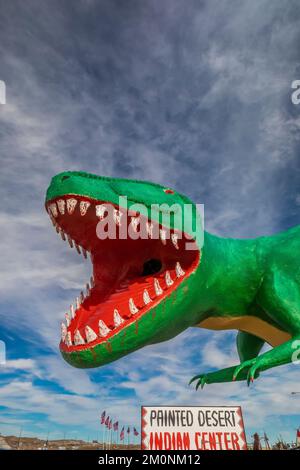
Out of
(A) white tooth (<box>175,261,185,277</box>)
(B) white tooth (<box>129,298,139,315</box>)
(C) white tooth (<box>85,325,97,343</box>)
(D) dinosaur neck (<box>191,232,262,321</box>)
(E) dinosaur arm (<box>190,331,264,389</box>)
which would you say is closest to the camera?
(C) white tooth (<box>85,325,97,343</box>)

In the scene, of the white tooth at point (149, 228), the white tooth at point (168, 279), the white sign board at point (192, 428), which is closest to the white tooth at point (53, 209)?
the white tooth at point (149, 228)

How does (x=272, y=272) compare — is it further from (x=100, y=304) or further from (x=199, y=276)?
(x=100, y=304)

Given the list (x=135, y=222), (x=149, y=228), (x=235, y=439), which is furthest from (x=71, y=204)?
(x=235, y=439)

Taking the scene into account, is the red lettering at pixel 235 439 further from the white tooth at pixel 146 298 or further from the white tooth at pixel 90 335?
the white tooth at pixel 90 335

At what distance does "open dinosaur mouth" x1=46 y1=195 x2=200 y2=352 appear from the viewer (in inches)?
148

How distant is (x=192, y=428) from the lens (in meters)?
14.6

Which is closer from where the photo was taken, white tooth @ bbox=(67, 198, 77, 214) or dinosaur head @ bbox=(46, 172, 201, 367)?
dinosaur head @ bbox=(46, 172, 201, 367)

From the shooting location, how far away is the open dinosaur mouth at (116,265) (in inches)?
148

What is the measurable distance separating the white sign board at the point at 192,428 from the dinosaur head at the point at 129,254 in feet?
37.8

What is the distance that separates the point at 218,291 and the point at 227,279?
193 mm

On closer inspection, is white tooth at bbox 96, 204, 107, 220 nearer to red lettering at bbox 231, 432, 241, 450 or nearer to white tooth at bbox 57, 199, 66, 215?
white tooth at bbox 57, 199, 66, 215

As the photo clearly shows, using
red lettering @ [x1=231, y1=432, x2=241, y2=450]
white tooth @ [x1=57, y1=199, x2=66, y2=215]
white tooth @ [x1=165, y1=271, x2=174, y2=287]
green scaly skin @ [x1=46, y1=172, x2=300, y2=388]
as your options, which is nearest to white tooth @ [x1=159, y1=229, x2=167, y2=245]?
green scaly skin @ [x1=46, y1=172, x2=300, y2=388]

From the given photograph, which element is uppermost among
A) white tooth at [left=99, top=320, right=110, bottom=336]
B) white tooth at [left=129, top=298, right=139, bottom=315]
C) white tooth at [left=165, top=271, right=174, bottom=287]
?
white tooth at [left=165, top=271, right=174, bottom=287]

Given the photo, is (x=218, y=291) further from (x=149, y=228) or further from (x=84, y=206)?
(x=84, y=206)
